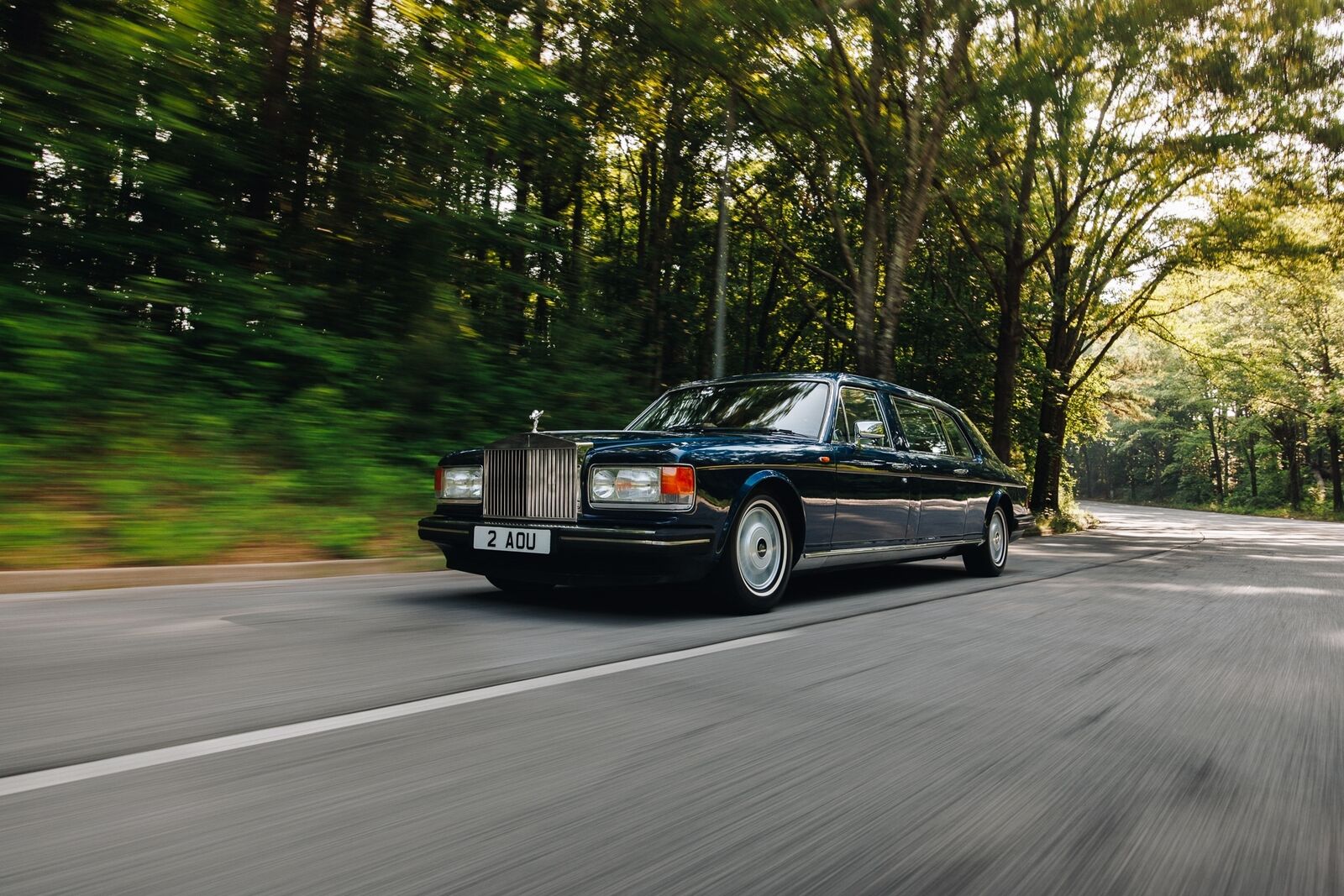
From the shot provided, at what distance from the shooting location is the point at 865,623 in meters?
5.57

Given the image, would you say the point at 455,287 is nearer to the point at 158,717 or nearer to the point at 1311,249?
the point at 158,717

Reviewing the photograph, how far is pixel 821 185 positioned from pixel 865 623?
50.8 feet

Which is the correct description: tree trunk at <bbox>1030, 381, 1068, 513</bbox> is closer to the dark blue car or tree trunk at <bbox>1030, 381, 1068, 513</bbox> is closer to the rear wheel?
the dark blue car

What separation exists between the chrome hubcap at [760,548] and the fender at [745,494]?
111mm

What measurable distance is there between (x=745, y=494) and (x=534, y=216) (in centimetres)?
935

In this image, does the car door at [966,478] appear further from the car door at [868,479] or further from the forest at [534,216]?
the forest at [534,216]

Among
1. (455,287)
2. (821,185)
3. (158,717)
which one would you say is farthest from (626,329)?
(158,717)

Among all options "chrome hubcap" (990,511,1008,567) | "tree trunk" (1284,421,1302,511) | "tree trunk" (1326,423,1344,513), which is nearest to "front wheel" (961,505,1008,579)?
"chrome hubcap" (990,511,1008,567)

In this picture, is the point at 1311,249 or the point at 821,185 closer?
the point at 821,185

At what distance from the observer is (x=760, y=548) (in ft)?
19.1

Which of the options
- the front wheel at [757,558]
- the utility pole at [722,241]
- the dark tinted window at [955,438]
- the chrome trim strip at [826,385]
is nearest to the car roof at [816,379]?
the chrome trim strip at [826,385]

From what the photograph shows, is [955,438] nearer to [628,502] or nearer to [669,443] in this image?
[669,443]

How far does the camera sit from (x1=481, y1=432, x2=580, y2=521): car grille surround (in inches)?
211

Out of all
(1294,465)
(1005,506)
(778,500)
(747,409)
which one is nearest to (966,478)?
(1005,506)
